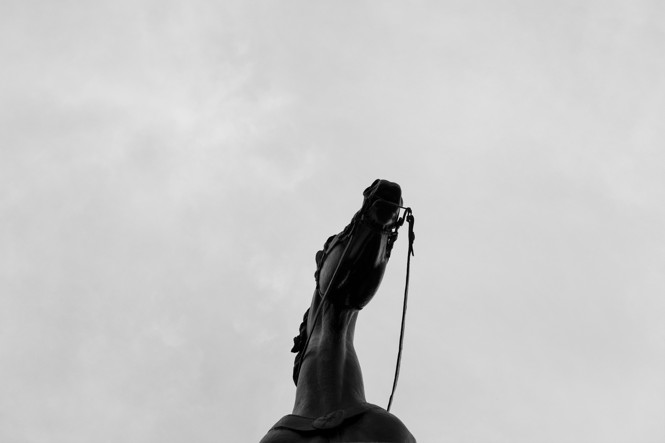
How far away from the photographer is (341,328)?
7871mm

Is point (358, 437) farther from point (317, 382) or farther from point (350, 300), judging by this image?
point (350, 300)

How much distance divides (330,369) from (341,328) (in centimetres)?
53

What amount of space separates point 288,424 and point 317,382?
1.78ft

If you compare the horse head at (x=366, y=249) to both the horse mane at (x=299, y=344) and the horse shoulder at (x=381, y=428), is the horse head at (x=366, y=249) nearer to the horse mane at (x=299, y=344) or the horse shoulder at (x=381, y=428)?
the horse mane at (x=299, y=344)

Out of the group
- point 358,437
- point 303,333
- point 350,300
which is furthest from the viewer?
point 303,333

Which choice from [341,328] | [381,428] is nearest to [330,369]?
[341,328]

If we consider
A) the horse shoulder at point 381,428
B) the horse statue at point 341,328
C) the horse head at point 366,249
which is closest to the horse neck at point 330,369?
the horse statue at point 341,328

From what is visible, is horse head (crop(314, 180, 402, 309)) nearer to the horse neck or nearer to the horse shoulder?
the horse neck

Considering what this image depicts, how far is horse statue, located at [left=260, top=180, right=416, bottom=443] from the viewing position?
6.82 m

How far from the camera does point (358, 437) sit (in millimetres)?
6559

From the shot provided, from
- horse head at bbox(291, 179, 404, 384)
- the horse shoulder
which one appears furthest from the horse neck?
the horse shoulder

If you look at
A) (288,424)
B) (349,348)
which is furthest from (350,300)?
(288,424)

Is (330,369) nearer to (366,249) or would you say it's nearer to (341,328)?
(341,328)

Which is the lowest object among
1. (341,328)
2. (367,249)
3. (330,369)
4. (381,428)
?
(381,428)
